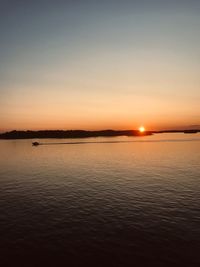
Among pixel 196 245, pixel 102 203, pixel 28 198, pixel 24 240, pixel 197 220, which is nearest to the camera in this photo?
pixel 196 245

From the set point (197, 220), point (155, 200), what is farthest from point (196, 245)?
point (155, 200)

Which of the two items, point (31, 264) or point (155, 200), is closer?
point (31, 264)

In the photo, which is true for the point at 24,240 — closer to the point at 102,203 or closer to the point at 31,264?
the point at 31,264

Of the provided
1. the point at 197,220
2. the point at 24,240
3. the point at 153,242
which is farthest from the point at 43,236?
the point at 197,220

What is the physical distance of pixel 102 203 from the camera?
4103 cm

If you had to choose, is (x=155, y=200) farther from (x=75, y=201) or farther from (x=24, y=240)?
(x=24, y=240)

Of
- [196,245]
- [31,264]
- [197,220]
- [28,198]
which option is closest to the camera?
[31,264]

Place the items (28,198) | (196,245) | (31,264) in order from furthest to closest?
(28,198), (196,245), (31,264)

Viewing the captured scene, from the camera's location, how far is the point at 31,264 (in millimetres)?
22625

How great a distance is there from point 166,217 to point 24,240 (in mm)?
20599

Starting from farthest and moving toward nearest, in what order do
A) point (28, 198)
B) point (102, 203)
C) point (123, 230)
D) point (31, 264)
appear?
point (28, 198) → point (102, 203) → point (123, 230) → point (31, 264)

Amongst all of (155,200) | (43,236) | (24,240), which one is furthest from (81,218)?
(155,200)

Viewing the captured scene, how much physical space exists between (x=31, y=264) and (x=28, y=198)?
2373 cm

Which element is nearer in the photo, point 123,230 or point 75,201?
point 123,230
